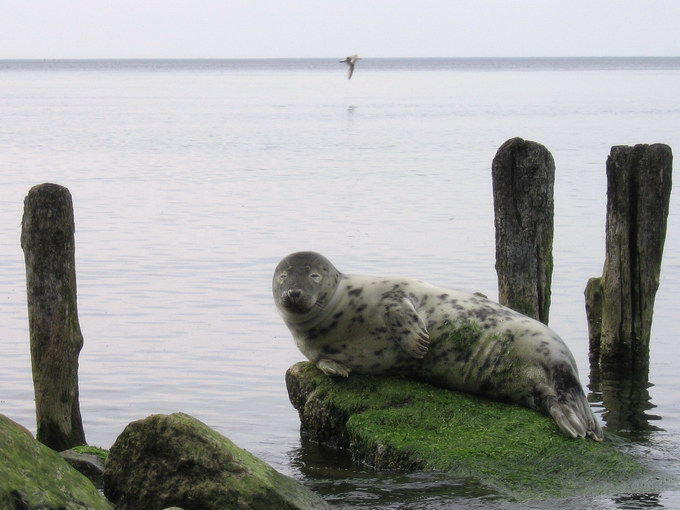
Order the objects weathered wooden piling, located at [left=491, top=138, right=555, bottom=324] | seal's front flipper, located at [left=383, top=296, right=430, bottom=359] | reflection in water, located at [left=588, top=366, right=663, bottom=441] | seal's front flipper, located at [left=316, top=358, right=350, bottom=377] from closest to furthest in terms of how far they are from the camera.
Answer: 1. seal's front flipper, located at [left=383, top=296, right=430, bottom=359]
2. seal's front flipper, located at [left=316, top=358, right=350, bottom=377]
3. reflection in water, located at [left=588, top=366, right=663, bottom=441]
4. weathered wooden piling, located at [left=491, top=138, right=555, bottom=324]

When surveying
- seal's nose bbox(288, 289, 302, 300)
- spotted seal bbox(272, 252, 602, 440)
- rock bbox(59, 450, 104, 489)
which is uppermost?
seal's nose bbox(288, 289, 302, 300)

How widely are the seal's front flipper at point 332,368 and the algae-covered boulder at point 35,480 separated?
9.34 ft

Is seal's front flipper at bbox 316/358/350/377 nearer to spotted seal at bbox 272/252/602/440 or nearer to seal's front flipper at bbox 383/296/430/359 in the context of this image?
spotted seal at bbox 272/252/602/440

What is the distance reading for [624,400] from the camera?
1071 cm

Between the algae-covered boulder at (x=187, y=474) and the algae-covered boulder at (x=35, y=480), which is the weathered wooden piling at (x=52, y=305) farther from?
the algae-covered boulder at (x=35, y=480)

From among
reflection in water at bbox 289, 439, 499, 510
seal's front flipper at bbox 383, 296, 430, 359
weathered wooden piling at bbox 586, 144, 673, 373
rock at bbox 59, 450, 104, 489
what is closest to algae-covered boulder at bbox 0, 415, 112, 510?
rock at bbox 59, 450, 104, 489

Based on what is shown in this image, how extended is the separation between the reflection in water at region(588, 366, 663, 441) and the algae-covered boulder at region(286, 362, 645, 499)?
1.74 m

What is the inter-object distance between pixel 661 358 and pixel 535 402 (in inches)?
175

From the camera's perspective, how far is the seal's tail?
7.97 m

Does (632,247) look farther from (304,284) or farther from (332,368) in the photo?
(304,284)

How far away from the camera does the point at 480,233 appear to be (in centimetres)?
2019

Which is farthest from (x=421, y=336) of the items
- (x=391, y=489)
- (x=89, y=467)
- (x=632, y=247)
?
(x=632, y=247)

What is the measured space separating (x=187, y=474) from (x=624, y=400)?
5.25 meters

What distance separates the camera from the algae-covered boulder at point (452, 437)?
7.46m
